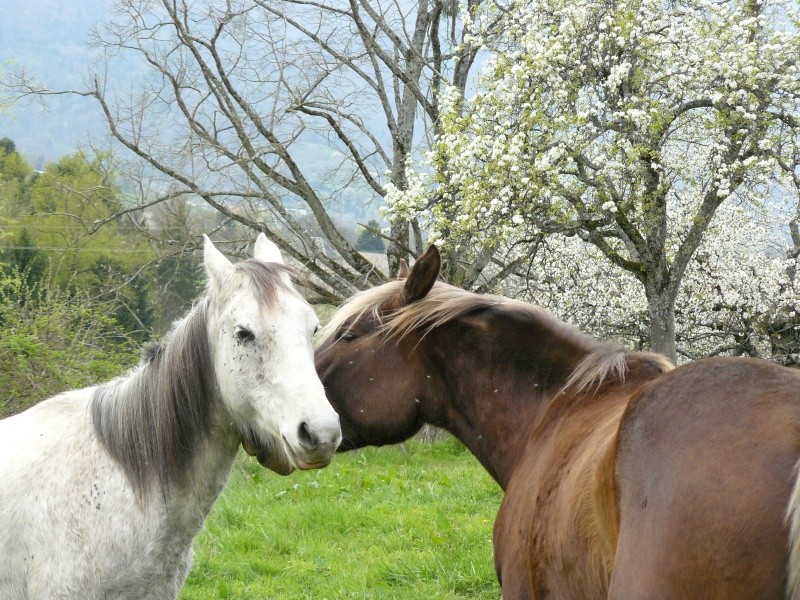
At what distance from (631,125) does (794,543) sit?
7.76m

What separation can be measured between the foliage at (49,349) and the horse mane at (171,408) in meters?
5.77

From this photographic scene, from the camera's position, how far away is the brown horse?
6.16 ft

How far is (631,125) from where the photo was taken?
8.92m

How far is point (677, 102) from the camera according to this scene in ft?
30.1

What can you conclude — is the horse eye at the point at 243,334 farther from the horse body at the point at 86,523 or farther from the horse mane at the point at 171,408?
the horse body at the point at 86,523

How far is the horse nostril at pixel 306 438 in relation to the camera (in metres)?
2.72

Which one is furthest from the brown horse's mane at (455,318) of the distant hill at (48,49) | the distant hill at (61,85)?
the distant hill at (48,49)

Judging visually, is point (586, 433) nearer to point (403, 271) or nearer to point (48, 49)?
point (403, 271)

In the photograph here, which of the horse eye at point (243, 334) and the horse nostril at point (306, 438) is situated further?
the horse eye at point (243, 334)

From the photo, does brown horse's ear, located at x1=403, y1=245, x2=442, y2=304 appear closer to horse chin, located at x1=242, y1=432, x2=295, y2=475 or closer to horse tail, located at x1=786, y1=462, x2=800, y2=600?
horse chin, located at x1=242, y1=432, x2=295, y2=475

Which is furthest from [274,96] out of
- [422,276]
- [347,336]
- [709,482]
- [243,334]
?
[709,482]

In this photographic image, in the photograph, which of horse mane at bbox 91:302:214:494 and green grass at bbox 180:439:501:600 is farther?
green grass at bbox 180:439:501:600

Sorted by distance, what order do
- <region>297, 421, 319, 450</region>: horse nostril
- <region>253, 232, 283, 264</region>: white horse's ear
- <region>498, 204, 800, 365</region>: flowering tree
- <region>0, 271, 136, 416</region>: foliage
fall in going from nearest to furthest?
<region>297, 421, 319, 450</region>: horse nostril < <region>253, 232, 283, 264</region>: white horse's ear < <region>0, 271, 136, 416</region>: foliage < <region>498, 204, 800, 365</region>: flowering tree

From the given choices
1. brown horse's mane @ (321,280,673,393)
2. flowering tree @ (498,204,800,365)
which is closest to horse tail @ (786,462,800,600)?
brown horse's mane @ (321,280,673,393)
